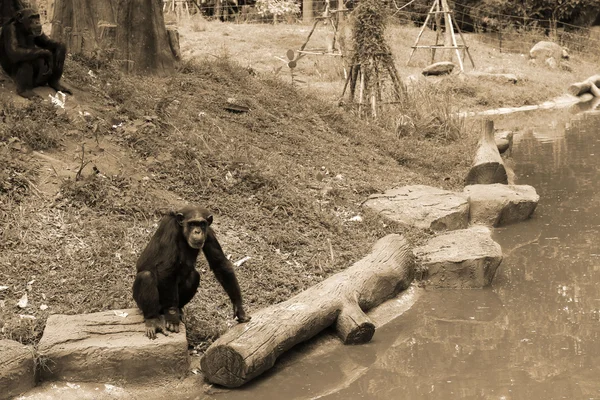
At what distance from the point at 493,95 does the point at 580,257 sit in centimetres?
1284

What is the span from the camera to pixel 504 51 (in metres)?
29.4

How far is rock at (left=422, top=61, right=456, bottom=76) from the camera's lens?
2273cm

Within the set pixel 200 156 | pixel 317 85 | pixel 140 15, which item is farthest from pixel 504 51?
pixel 200 156

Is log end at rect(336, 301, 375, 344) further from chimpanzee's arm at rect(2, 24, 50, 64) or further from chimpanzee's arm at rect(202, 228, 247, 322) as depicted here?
chimpanzee's arm at rect(2, 24, 50, 64)

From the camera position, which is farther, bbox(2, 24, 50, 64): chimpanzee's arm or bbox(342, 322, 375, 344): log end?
bbox(2, 24, 50, 64): chimpanzee's arm

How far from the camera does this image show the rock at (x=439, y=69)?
22734 millimetres

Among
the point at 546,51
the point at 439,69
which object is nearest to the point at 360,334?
the point at 439,69

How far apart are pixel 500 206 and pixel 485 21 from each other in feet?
74.3

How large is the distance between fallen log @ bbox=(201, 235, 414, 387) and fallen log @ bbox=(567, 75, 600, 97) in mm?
16967

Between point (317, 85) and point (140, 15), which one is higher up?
point (140, 15)

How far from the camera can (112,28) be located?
11594 millimetres

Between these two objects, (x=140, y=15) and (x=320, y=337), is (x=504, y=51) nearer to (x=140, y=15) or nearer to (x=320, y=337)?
(x=140, y=15)

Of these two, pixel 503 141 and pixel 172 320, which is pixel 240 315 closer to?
pixel 172 320

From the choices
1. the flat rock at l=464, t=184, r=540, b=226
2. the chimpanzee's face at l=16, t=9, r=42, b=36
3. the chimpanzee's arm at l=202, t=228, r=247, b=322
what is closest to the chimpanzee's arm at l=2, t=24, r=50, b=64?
the chimpanzee's face at l=16, t=9, r=42, b=36
